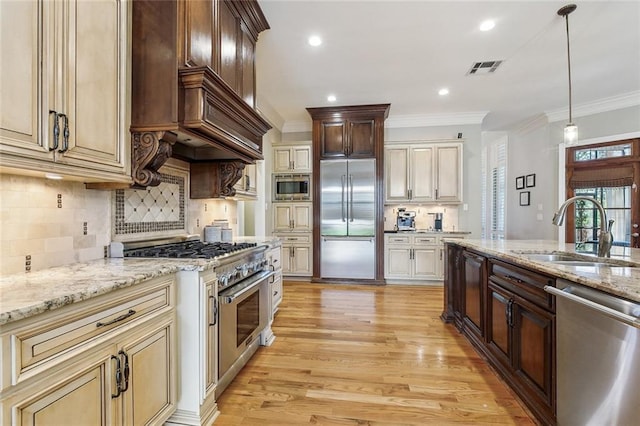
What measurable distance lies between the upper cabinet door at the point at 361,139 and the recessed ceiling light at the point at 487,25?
2.31 meters

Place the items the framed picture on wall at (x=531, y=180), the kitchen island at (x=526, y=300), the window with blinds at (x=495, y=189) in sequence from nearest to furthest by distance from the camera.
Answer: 1. the kitchen island at (x=526, y=300)
2. the framed picture on wall at (x=531, y=180)
3. the window with blinds at (x=495, y=189)

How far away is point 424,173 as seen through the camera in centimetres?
518

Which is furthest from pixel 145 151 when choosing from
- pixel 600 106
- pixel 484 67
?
pixel 600 106

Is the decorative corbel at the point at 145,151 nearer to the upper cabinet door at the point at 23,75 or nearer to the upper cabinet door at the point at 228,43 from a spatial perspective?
the upper cabinet door at the point at 23,75

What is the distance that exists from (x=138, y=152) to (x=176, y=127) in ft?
0.95

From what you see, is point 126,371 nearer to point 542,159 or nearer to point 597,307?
point 597,307

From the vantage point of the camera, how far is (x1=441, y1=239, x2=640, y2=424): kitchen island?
1.54 meters

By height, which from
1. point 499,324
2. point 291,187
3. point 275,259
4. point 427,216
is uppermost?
point 291,187

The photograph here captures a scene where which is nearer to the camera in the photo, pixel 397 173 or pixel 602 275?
pixel 602 275

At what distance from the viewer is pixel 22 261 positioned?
1439 mm

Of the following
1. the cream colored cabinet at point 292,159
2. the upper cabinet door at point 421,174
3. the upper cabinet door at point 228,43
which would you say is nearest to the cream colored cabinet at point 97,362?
the upper cabinet door at point 228,43

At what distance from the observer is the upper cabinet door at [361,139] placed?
201 inches

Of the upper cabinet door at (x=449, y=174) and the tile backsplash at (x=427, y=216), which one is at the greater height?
the upper cabinet door at (x=449, y=174)

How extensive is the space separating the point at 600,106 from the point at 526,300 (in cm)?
496
